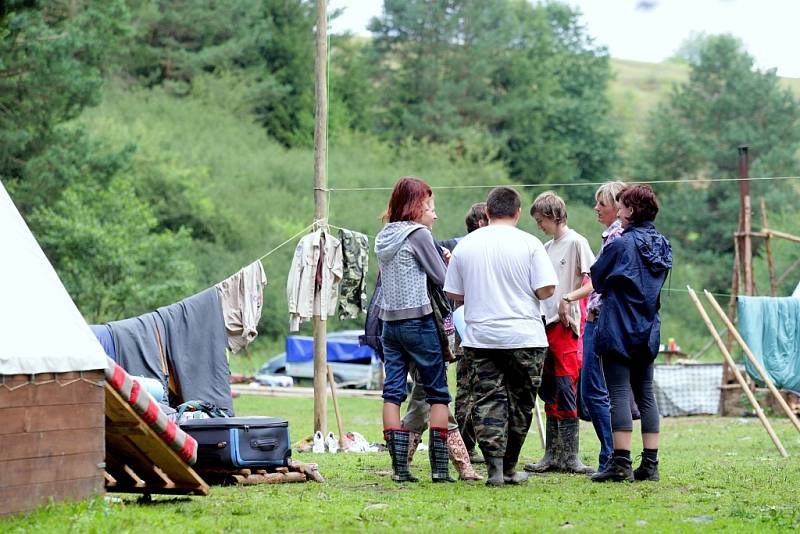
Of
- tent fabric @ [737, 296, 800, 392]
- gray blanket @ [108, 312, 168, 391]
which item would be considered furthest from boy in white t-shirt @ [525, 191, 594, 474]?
tent fabric @ [737, 296, 800, 392]

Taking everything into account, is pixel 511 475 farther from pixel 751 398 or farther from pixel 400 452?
pixel 751 398

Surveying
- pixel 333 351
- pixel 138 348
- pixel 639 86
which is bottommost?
pixel 333 351

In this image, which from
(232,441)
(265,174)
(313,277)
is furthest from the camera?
(265,174)

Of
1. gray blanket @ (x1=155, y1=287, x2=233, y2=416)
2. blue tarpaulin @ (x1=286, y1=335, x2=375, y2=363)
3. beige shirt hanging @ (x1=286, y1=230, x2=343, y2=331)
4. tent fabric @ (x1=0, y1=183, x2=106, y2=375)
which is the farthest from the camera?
blue tarpaulin @ (x1=286, y1=335, x2=375, y2=363)

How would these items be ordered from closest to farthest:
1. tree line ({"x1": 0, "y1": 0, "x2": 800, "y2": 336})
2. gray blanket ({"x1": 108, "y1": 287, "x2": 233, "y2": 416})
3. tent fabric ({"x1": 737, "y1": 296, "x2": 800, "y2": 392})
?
gray blanket ({"x1": 108, "y1": 287, "x2": 233, "y2": 416}) → tent fabric ({"x1": 737, "y1": 296, "x2": 800, "y2": 392}) → tree line ({"x1": 0, "y1": 0, "x2": 800, "y2": 336})

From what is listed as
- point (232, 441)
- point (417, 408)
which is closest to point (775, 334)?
point (417, 408)

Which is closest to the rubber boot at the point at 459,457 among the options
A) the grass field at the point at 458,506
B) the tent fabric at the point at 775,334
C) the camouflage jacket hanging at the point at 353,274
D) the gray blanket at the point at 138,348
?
the grass field at the point at 458,506

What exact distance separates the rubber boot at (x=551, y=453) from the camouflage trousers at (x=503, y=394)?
94 centimetres

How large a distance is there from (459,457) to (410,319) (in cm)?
91

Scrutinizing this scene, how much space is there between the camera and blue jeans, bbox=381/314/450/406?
683cm

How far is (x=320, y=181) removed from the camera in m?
10.8

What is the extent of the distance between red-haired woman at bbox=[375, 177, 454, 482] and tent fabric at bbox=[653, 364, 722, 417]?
41.8 feet

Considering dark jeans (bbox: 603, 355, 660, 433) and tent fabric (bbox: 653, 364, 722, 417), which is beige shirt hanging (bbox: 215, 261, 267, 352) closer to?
dark jeans (bbox: 603, 355, 660, 433)

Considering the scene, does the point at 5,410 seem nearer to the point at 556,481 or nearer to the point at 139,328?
the point at 556,481
